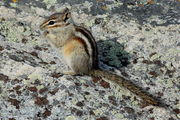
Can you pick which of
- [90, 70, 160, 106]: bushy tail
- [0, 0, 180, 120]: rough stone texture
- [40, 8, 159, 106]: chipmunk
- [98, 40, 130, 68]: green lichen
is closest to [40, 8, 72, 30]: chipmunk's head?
[40, 8, 159, 106]: chipmunk

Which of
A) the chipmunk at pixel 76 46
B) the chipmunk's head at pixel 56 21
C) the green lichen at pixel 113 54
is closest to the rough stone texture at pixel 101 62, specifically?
the green lichen at pixel 113 54

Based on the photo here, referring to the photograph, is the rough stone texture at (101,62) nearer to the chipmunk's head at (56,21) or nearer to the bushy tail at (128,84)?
the bushy tail at (128,84)

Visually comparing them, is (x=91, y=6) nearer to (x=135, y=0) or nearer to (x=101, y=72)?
(x=135, y=0)

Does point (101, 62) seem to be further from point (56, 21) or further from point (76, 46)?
point (56, 21)

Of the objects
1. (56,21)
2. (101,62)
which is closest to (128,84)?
(101,62)

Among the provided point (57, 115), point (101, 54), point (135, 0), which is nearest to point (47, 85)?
point (57, 115)

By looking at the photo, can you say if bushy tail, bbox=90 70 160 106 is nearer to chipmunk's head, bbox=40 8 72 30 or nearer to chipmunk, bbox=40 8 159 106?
chipmunk, bbox=40 8 159 106
